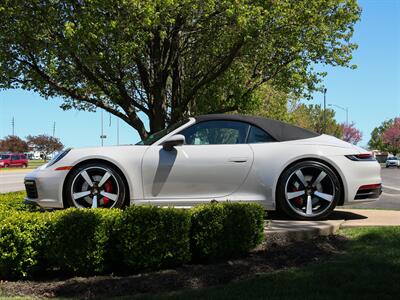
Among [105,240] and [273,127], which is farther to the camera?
[273,127]

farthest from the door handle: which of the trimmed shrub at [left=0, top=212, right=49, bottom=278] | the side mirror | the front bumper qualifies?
the trimmed shrub at [left=0, top=212, right=49, bottom=278]

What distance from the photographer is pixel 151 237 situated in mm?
4672

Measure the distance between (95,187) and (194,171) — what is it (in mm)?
1233

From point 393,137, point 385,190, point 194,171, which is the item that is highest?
point 393,137

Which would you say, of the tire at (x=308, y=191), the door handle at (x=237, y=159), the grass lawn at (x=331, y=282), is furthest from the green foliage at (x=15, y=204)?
the tire at (x=308, y=191)

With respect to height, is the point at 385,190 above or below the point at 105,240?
below

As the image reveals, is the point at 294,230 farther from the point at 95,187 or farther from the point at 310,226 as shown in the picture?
the point at 95,187

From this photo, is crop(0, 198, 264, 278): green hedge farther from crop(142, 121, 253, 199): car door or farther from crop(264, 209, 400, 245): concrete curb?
crop(142, 121, 253, 199): car door

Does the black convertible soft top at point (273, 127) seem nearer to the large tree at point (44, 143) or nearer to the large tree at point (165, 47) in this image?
the large tree at point (165, 47)

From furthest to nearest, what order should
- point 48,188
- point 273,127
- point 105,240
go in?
point 273,127
point 48,188
point 105,240

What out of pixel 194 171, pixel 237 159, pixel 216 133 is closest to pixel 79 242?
pixel 194 171

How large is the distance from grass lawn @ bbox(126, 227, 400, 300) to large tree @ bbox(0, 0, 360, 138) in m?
6.74

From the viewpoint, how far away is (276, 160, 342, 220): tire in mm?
6098

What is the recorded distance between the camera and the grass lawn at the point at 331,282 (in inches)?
150
